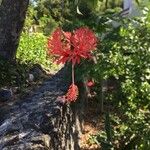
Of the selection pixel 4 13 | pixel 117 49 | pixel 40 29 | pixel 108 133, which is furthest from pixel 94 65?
pixel 40 29

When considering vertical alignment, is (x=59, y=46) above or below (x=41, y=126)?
above

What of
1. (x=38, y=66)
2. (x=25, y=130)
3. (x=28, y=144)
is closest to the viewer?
(x=28, y=144)

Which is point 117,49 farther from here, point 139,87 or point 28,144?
point 28,144

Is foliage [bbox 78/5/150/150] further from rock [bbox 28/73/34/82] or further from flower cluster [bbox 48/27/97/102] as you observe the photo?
rock [bbox 28/73/34/82]

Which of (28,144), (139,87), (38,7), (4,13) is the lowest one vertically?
(28,144)

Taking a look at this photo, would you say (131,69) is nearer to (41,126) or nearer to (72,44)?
(41,126)

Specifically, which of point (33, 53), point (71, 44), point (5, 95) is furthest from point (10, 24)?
point (71, 44)
